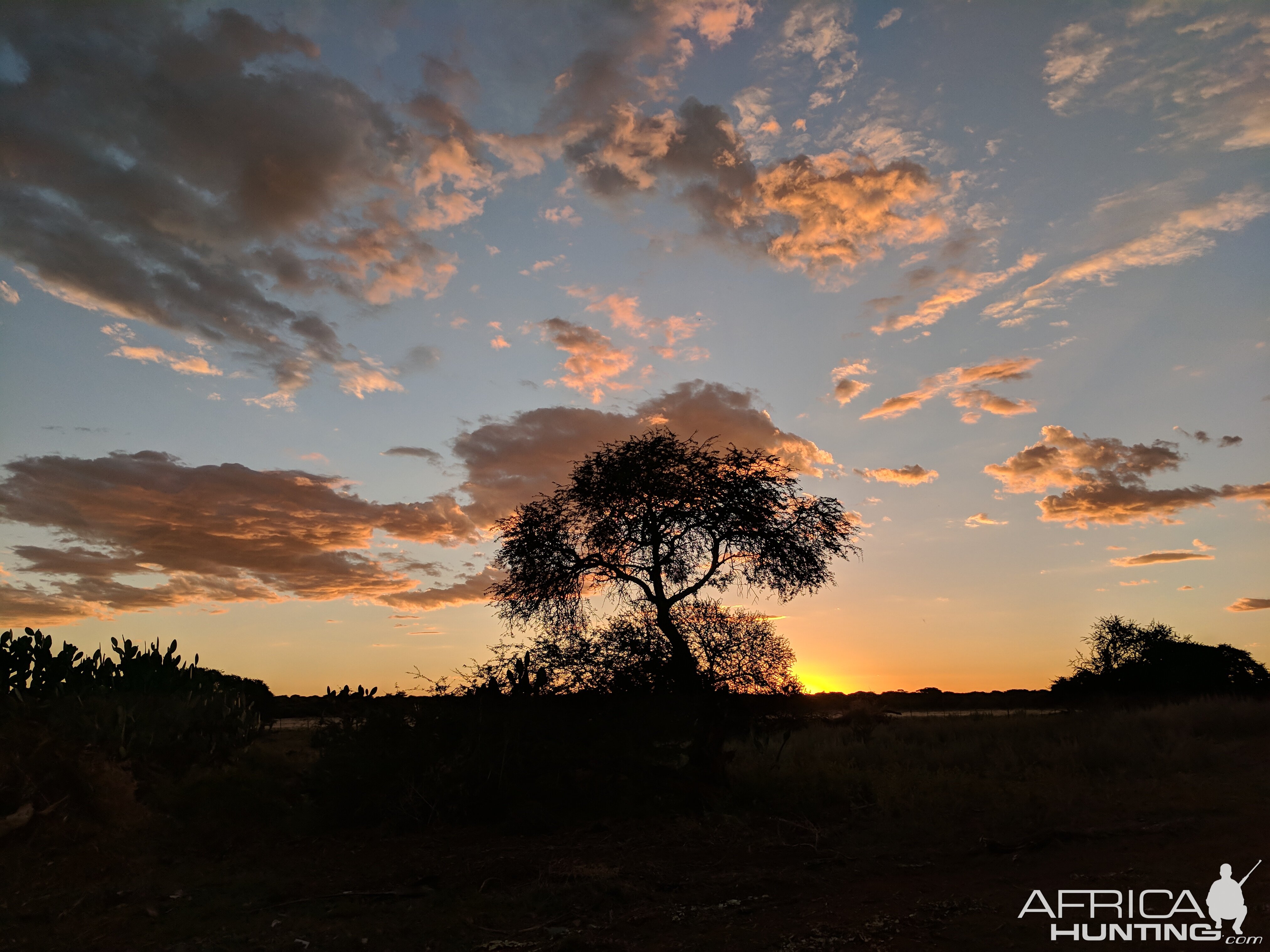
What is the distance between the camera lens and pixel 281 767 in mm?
16250

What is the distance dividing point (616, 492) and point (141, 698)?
10.8m

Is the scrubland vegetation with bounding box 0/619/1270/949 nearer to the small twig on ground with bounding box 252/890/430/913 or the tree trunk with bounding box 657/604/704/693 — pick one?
the small twig on ground with bounding box 252/890/430/913

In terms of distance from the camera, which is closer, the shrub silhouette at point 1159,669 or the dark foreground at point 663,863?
the dark foreground at point 663,863

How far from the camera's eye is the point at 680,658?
54.7 feet

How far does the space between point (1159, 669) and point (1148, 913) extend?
4366cm

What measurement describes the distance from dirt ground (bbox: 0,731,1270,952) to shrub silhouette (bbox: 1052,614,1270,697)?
3438 centimetres

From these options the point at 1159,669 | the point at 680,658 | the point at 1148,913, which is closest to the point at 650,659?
the point at 680,658

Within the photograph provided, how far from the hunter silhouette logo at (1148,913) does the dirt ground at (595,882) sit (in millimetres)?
181

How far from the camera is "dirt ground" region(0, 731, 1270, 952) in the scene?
7984mm

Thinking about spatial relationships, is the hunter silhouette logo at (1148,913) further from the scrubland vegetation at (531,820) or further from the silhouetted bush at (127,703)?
the silhouetted bush at (127,703)

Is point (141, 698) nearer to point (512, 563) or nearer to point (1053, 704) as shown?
point (512, 563)

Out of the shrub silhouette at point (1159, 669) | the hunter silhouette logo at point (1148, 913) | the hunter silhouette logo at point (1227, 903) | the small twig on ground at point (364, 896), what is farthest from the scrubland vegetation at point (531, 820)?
the shrub silhouette at point (1159, 669)

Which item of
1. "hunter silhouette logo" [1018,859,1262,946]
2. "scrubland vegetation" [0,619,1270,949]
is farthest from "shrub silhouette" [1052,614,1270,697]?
"hunter silhouette logo" [1018,859,1262,946]

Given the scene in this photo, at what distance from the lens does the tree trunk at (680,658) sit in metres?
16.3
